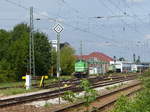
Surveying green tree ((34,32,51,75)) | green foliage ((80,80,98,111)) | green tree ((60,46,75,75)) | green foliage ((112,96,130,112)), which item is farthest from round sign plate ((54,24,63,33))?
green tree ((60,46,75,75))

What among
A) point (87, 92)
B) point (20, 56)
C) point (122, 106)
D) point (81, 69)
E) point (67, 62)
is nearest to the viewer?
point (122, 106)

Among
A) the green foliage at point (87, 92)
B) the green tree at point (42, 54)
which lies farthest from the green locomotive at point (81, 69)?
the green foliage at point (87, 92)

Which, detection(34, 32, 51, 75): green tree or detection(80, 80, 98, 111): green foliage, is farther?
detection(34, 32, 51, 75): green tree

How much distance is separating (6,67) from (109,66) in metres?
55.1

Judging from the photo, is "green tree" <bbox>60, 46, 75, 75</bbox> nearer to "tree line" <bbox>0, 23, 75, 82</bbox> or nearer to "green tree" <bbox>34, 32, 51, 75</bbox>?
"tree line" <bbox>0, 23, 75, 82</bbox>

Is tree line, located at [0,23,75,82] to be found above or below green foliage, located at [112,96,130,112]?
above

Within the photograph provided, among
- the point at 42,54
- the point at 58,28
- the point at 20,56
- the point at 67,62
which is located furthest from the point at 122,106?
the point at 67,62

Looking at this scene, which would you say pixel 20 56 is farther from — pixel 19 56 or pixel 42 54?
pixel 42 54

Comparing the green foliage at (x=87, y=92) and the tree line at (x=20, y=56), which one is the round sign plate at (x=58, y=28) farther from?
the tree line at (x=20, y=56)

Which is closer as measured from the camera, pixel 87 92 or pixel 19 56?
pixel 87 92

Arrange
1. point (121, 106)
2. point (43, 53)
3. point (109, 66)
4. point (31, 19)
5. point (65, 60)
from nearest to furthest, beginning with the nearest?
point (121, 106) < point (31, 19) < point (43, 53) < point (65, 60) < point (109, 66)

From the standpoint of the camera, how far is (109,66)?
356ft

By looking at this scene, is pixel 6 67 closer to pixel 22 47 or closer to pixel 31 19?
pixel 22 47

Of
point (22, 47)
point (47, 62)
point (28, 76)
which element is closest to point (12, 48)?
point (22, 47)
